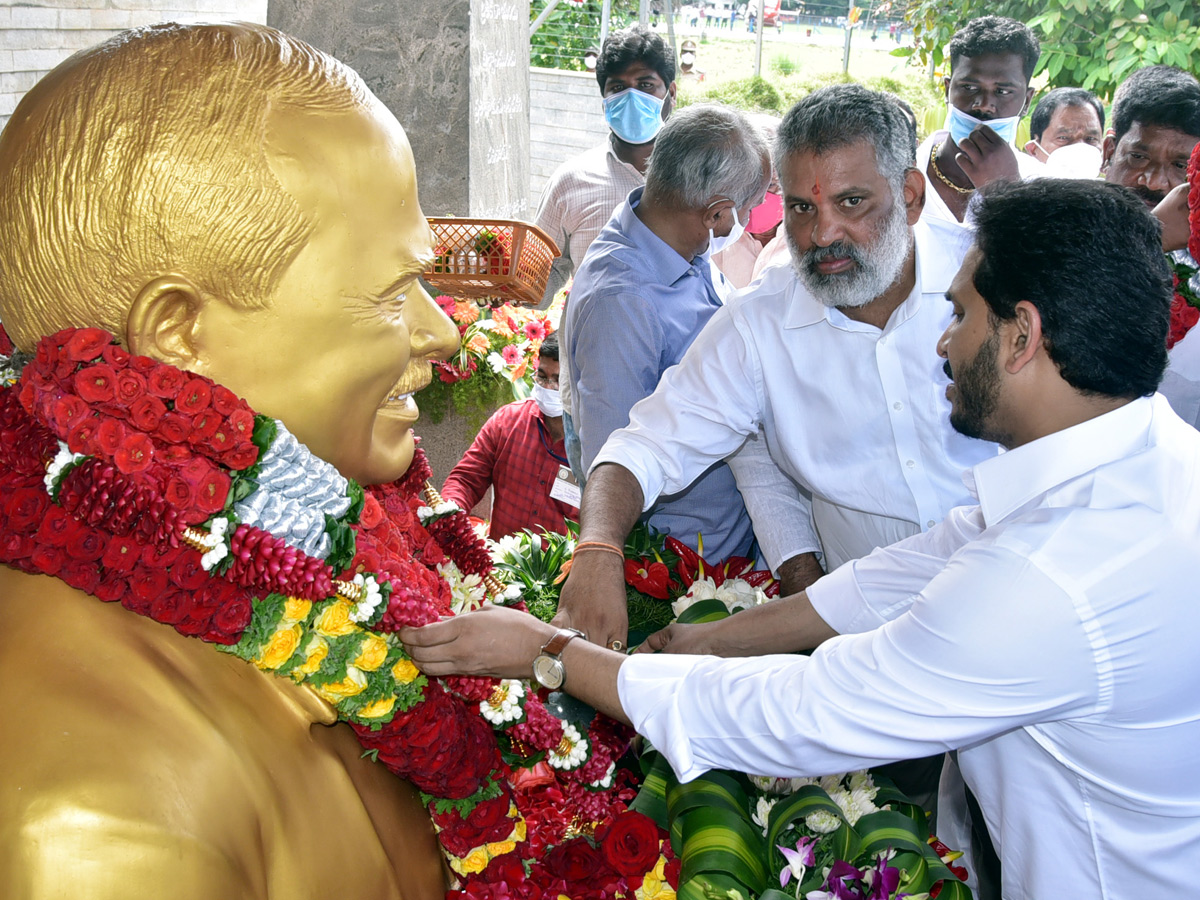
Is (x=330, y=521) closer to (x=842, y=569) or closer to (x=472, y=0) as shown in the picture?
(x=842, y=569)

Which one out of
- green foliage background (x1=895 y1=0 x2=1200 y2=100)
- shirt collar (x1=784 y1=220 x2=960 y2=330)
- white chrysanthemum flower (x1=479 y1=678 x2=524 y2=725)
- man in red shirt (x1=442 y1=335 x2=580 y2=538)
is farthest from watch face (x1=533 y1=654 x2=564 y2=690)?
green foliage background (x1=895 y1=0 x2=1200 y2=100)

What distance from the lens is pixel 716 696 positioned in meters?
2.08

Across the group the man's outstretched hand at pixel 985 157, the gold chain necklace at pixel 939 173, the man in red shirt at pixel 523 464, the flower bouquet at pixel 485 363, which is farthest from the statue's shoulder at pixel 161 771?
the man's outstretched hand at pixel 985 157

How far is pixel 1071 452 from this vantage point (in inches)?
79.4

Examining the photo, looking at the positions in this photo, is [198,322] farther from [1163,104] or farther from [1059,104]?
[1059,104]

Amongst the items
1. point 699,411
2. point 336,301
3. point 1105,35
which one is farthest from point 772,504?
point 1105,35

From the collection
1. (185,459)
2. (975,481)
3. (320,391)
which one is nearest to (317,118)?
(320,391)

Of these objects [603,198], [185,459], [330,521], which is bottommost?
[603,198]

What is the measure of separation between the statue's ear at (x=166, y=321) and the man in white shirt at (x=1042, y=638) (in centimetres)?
59

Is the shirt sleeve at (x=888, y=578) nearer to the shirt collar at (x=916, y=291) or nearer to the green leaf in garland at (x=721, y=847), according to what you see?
the green leaf in garland at (x=721, y=847)

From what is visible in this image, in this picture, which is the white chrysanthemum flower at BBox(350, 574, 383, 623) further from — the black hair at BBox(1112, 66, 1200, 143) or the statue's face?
the black hair at BBox(1112, 66, 1200, 143)

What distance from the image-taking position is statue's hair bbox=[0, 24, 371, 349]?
1.43 m

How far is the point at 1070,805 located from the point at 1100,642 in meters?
0.40

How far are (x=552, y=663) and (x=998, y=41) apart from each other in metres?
4.57
